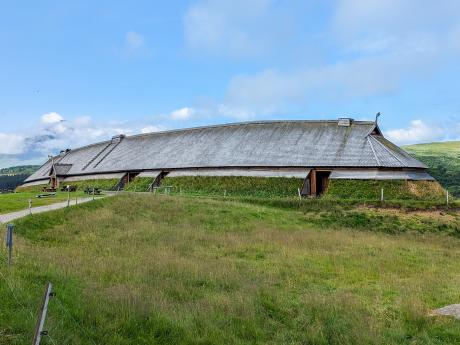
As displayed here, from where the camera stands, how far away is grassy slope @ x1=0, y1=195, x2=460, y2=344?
28.3 ft

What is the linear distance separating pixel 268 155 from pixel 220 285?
121 feet

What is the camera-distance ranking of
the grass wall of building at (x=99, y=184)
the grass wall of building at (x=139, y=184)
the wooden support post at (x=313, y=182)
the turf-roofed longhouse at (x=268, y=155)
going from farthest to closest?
1. the grass wall of building at (x=99, y=184)
2. the grass wall of building at (x=139, y=184)
3. the wooden support post at (x=313, y=182)
4. the turf-roofed longhouse at (x=268, y=155)

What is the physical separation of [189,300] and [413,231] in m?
24.3

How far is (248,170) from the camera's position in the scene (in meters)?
48.4

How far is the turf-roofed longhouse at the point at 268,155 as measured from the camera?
144ft

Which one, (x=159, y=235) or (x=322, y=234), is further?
(x=322, y=234)

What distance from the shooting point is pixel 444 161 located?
4934 inches

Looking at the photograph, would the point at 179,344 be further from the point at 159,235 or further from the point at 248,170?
the point at 248,170

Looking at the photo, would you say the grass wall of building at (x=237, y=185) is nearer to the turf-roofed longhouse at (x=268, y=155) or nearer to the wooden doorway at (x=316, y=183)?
the turf-roofed longhouse at (x=268, y=155)

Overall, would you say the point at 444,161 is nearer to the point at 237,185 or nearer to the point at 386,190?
the point at 386,190

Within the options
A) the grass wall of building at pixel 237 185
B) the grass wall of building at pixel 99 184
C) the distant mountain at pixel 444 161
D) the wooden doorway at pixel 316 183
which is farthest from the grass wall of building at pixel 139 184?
the distant mountain at pixel 444 161

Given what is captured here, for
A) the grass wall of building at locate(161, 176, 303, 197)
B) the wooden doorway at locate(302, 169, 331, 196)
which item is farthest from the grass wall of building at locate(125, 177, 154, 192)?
the wooden doorway at locate(302, 169, 331, 196)

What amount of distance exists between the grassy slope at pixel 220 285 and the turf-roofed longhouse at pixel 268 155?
19727mm

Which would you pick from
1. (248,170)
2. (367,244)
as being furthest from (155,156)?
(367,244)
